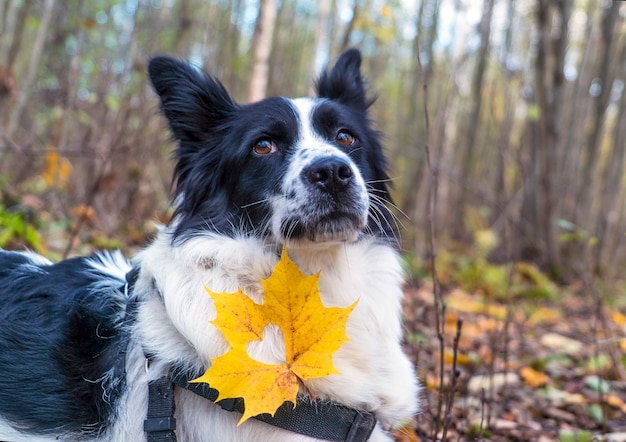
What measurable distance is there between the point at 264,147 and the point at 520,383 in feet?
9.86

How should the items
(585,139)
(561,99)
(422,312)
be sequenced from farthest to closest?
(585,139) → (561,99) → (422,312)

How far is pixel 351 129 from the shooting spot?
3076 mm

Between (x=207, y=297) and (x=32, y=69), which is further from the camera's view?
(x=32, y=69)

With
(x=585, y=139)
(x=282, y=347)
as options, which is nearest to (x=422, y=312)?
(x=282, y=347)

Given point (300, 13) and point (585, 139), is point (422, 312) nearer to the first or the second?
point (585, 139)

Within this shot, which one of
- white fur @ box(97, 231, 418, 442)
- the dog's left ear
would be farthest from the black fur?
the dog's left ear

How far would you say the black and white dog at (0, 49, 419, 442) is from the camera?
2.30m

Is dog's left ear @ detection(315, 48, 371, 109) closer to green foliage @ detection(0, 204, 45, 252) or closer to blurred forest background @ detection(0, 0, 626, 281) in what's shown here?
blurred forest background @ detection(0, 0, 626, 281)

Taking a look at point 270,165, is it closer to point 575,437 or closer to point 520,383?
point 575,437

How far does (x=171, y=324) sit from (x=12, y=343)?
685mm

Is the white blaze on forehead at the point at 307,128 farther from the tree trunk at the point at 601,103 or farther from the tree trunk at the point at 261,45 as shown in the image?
the tree trunk at the point at 601,103

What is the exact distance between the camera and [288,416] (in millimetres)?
2203

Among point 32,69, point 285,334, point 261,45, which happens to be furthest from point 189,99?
point 261,45

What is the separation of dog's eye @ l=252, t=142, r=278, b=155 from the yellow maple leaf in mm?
862
